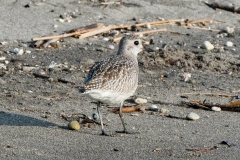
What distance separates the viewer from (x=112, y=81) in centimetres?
780

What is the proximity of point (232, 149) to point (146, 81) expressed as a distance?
290 centimetres

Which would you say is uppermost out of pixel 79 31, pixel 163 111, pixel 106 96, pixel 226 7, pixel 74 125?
pixel 106 96

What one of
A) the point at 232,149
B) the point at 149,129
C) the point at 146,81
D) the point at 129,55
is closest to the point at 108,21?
the point at 146,81

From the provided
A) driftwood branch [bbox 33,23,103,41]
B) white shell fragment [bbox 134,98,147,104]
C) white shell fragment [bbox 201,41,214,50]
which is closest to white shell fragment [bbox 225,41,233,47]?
white shell fragment [bbox 201,41,214,50]

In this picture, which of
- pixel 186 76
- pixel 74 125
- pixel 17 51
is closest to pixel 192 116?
pixel 74 125

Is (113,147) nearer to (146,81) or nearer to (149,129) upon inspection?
(149,129)

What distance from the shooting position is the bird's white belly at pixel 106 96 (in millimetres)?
7566

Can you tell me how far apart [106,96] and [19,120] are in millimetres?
983

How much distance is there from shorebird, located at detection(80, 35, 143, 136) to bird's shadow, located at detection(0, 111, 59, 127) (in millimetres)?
626

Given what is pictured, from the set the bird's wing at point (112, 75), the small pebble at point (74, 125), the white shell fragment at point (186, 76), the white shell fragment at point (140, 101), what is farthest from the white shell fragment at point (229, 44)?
the small pebble at point (74, 125)

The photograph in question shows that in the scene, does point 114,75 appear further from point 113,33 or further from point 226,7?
point 226,7

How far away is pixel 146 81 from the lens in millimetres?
9883

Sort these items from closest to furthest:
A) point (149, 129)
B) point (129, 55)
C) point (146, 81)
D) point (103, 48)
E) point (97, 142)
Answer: point (97, 142) < point (149, 129) < point (129, 55) < point (146, 81) < point (103, 48)

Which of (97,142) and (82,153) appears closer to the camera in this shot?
(82,153)
